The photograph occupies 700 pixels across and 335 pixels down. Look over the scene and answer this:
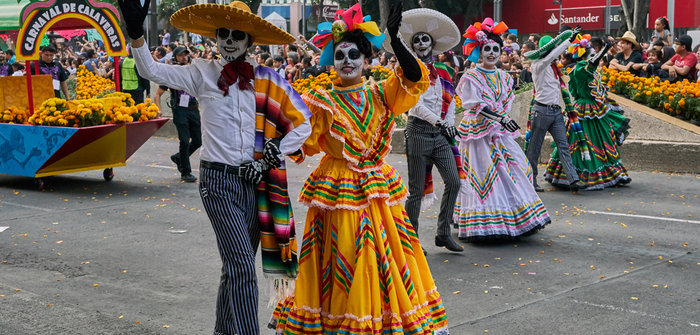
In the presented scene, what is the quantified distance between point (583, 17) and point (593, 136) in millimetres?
31807

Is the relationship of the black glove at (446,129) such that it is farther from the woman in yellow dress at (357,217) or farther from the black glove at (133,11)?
the black glove at (133,11)

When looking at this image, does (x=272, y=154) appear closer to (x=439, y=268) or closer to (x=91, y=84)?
(x=439, y=268)

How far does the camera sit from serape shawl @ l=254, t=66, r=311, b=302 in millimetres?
4051

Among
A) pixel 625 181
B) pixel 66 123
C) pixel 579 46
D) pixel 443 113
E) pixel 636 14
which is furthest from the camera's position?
pixel 636 14

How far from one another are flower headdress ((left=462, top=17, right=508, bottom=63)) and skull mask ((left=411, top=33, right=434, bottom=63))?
1044 millimetres

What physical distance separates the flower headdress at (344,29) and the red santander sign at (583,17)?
1448 inches

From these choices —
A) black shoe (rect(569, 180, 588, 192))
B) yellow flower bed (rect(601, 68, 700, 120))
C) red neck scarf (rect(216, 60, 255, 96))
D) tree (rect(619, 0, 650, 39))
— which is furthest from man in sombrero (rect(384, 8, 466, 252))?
tree (rect(619, 0, 650, 39))

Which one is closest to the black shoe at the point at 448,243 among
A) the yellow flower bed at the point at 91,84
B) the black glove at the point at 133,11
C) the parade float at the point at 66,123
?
the black glove at the point at 133,11

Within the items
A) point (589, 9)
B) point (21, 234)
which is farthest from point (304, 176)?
point (589, 9)

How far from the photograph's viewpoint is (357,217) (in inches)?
159

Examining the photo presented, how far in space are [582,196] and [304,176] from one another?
409 cm

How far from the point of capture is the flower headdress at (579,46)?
9805 mm

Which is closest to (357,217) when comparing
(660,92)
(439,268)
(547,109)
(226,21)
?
(226,21)

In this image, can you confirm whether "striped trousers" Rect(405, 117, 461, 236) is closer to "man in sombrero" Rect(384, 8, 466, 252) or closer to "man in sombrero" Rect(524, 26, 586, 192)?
"man in sombrero" Rect(384, 8, 466, 252)
